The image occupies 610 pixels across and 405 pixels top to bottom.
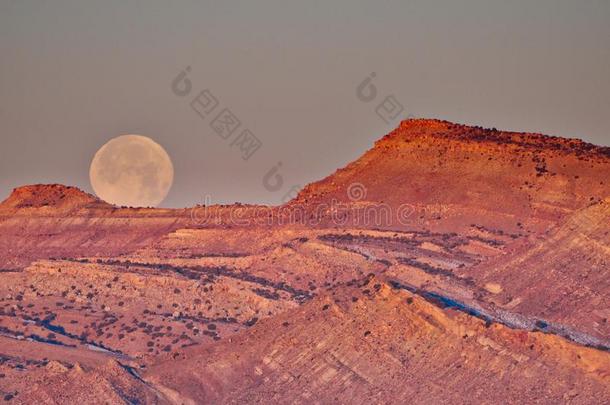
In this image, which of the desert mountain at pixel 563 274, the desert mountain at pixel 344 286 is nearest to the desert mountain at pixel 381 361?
the desert mountain at pixel 344 286

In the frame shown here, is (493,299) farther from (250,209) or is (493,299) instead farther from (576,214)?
(250,209)

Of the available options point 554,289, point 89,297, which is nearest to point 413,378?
point 554,289

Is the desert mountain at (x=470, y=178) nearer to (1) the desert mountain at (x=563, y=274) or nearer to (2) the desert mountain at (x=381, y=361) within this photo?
(1) the desert mountain at (x=563, y=274)

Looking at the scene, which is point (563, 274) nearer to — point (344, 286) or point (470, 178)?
point (344, 286)

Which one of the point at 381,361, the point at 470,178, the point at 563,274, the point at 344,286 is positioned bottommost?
the point at 563,274

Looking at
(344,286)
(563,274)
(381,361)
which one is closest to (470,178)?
(563,274)

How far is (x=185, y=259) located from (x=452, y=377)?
35.8 metres

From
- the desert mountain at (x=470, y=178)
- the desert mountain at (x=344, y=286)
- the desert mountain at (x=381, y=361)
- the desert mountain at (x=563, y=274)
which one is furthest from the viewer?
the desert mountain at (x=470, y=178)

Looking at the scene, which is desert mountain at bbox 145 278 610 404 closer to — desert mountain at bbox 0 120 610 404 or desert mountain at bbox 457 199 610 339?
desert mountain at bbox 0 120 610 404

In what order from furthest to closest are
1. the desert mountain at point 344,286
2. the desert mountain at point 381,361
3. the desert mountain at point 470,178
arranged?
1. the desert mountain at point 470,178
2. the desert mountain at point 344,286
3. the desert mountain at point 381,361

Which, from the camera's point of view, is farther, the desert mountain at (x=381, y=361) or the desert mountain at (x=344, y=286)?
the desert mountain at (x=344, y=286)

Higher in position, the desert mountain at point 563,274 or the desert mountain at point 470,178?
the desert mountain at point 470,178

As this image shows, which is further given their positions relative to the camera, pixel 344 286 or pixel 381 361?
pixel 344 286

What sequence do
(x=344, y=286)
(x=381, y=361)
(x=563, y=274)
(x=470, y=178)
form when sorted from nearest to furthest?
1. (x=381, y=361)
2. (x=344, y=286)
3. (x=563, y=274)
4. (x=470, y=178)
